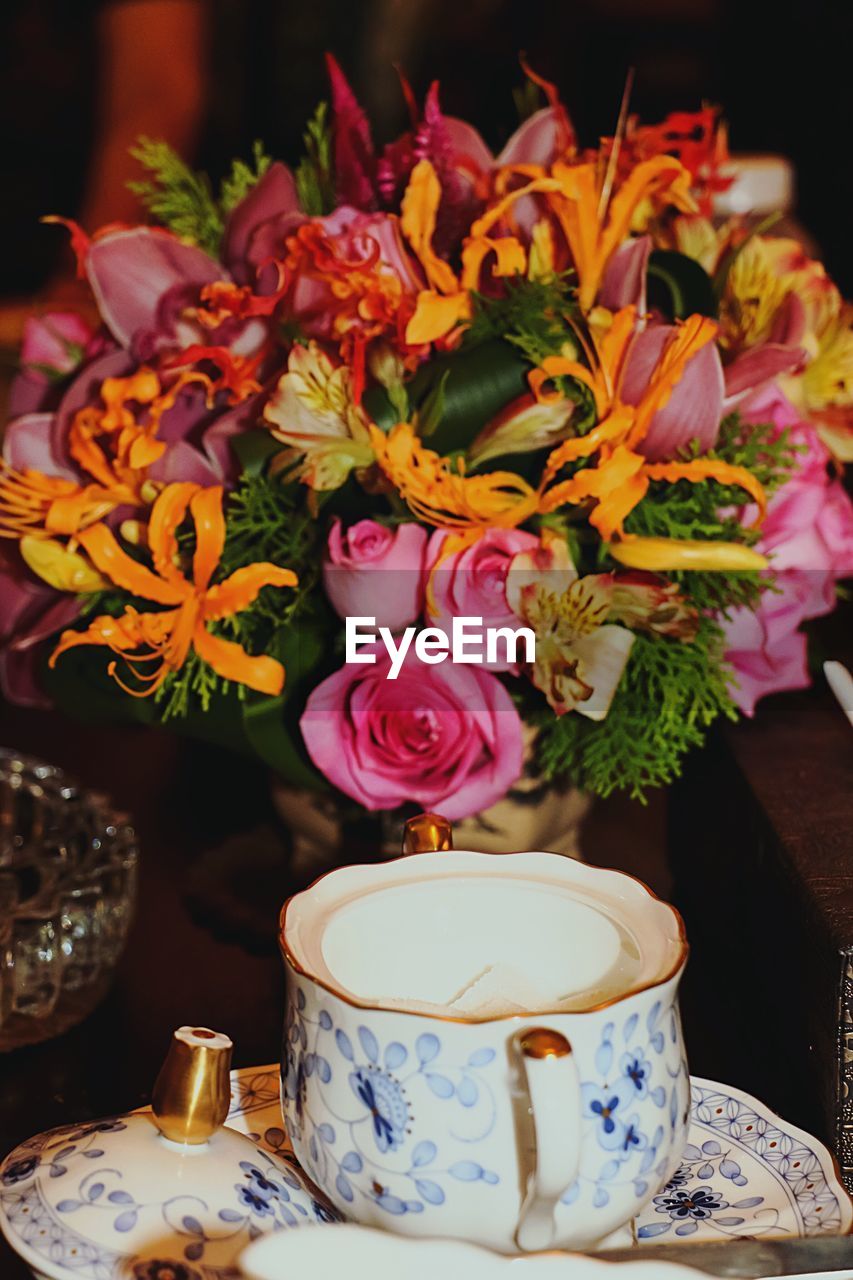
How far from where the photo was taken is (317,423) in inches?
19.7

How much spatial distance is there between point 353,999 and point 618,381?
0.27m

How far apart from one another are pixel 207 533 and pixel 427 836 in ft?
0.56

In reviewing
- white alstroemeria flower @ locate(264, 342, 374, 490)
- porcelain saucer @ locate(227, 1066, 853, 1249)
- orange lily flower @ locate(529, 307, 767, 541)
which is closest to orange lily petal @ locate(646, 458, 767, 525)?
orange lily flower @ locate(529, 307, 767, 541)

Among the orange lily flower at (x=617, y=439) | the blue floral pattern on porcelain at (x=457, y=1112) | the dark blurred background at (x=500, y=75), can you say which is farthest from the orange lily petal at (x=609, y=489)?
the dark blurred background at (x=500, y=75)

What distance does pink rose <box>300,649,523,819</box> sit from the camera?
515 millimetres

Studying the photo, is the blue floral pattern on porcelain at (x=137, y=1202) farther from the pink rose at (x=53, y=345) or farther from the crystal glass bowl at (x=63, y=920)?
the pink rose at (x=53, y=345)

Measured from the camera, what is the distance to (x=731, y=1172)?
372mm

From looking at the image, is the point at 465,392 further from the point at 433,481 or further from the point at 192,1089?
the point at 192,1089

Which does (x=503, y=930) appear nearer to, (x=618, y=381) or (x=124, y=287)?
(x=618, y=381)

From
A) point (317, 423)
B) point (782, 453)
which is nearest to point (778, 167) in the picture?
point (782, 453)

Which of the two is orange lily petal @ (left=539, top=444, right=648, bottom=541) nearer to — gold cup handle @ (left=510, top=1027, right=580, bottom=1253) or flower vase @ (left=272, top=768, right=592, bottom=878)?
flower vase @ (left=272, top=768, right=592, bottom=878)

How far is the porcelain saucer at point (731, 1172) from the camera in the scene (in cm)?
35

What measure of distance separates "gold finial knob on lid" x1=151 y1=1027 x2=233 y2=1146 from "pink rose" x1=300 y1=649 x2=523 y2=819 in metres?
0.20

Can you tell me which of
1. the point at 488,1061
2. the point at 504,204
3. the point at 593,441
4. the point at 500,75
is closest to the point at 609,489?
the point at 593,441
